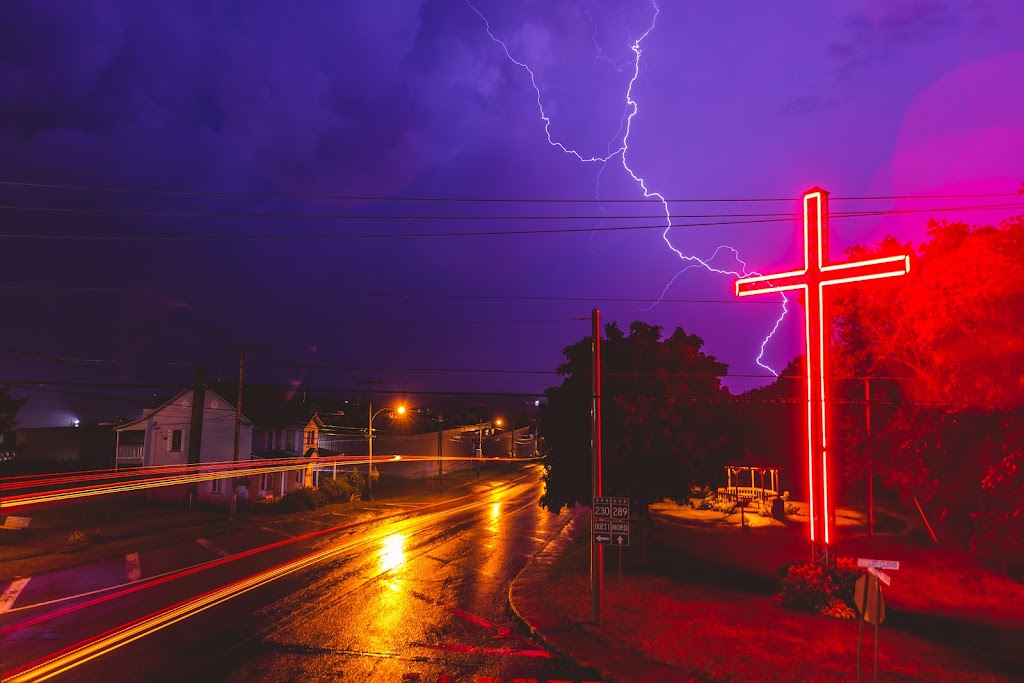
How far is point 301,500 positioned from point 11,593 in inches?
819

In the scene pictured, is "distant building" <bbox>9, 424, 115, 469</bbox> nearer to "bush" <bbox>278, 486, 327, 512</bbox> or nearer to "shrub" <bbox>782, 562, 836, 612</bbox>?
"bush" <bbox>278, 486, 327, 512</bbox>

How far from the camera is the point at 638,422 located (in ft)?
62.7

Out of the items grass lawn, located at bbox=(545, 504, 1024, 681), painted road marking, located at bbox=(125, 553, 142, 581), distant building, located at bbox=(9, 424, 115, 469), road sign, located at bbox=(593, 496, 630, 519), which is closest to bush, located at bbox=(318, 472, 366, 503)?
painted road marking, located at bbox=(125, 553, 142, 581)

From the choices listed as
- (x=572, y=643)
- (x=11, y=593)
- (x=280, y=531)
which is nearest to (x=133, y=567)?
(x=11, y=593)

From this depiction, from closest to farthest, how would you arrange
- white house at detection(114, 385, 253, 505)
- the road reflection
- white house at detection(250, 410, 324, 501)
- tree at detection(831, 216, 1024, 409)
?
tree at detection(831, 216, 1024, 409) → the road reflection → white house at detection(114, 385, 253, 505) → white house at detection(250, 410, 324, 501)

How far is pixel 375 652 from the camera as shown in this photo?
11.8m

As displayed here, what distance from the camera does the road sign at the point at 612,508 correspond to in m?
13.8

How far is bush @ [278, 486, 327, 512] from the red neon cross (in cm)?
2995

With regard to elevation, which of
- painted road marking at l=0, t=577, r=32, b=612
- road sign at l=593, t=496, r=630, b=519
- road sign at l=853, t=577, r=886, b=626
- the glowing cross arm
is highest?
the glowing cross arm

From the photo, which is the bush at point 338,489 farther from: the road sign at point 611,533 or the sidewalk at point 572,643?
the road sign at point 611,533

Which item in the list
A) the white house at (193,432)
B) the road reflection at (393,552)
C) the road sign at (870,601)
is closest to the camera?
the road sign at (870,601)

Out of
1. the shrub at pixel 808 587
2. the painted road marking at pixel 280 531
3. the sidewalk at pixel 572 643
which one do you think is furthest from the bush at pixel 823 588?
the painted road marking at pixel 280 531

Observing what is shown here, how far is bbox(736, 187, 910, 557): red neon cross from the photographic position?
14.0m

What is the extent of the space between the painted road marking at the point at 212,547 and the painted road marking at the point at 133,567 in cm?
248
